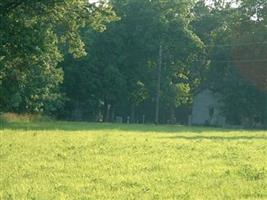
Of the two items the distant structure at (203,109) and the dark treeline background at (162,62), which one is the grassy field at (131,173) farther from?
the distant structure at (203,109)

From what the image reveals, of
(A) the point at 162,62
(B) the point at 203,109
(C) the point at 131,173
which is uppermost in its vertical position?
(A) the point at 162,62

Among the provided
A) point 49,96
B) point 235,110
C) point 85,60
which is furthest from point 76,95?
point 235,110

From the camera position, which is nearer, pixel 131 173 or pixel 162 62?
pixel 131 173

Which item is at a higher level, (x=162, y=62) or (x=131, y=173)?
(x=162, y=62)

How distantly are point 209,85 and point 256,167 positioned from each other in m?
63.1

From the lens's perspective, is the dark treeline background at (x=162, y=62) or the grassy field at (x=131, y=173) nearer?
the grassy field at (x=131, y=173)

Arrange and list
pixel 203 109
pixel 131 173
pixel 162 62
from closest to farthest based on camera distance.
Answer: pixel 131 173 < pixel 162 62 < pixel 203 109

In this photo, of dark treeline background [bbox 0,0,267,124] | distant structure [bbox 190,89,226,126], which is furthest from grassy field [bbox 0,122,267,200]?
distant structure [bbox 190,89,226,126]

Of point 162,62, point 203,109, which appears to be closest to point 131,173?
point 162,62

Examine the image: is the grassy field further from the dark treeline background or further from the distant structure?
the distant structure

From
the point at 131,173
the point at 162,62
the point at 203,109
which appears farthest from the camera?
the point at 203,109

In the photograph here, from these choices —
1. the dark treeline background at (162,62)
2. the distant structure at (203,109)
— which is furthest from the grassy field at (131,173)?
the distant structure at (203,109)

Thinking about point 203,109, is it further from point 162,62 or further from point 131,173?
point 131,173

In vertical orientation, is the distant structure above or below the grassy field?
above
